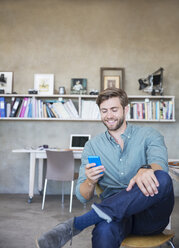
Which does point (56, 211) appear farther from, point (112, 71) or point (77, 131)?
point (112, 71)

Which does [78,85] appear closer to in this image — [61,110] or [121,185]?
[61,110]

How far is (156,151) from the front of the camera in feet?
4.55

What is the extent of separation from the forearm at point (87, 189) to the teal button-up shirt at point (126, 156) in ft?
0.09

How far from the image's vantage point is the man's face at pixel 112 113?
154 centimetres

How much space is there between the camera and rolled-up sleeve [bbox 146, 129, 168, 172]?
4.41ft

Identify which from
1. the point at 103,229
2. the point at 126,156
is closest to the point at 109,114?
the point at 126,156

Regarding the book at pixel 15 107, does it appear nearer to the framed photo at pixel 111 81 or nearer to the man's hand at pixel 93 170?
the framed photo at pixel 111 81

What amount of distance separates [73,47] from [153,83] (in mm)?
1516

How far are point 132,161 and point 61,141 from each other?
3.14m

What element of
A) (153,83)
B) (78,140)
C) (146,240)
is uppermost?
(153,83)

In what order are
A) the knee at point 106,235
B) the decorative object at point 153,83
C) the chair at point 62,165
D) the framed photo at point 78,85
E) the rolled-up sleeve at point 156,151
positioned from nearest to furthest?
the knee at point 106,235 < the rolled-up sleeve at point 156,151 < the chair at point 62,165 < the decorative object at point 153,83 < the framed photo at point 78,85

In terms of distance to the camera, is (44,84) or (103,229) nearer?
(103,229)

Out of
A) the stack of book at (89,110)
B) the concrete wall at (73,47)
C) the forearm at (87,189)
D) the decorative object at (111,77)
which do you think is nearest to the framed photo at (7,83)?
the concrete wall at (73,47)

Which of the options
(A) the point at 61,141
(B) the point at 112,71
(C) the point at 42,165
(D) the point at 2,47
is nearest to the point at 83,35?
(B) the point at 112,71
